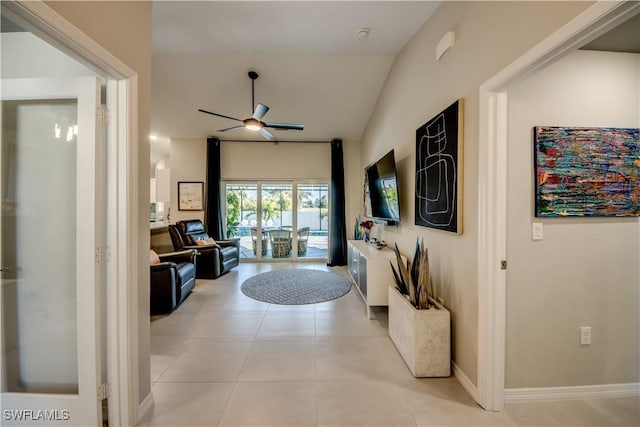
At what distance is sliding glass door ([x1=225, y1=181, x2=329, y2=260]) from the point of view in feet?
19.5

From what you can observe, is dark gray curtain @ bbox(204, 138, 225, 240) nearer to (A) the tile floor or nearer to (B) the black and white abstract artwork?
(A) the tile floor

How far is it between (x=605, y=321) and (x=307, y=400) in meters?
2.12

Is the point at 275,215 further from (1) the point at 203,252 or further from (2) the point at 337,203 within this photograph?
(1) the point at 203,252

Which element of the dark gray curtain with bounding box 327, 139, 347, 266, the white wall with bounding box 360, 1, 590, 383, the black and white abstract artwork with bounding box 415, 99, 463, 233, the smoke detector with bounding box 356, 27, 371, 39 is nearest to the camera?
the white wall with bounding box 360, 1, 590, 383

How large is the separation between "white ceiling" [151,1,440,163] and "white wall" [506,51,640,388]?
1392mm

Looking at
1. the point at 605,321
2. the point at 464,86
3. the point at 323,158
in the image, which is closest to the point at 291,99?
the point at 323,158

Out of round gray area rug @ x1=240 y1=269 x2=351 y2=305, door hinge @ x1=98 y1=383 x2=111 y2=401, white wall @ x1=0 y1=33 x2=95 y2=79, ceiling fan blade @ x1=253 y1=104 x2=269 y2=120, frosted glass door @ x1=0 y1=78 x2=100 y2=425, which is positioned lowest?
round gray area rug @ x1=240 y1=269 x2=351 y2=305

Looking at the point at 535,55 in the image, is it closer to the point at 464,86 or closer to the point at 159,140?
the point at 464,86

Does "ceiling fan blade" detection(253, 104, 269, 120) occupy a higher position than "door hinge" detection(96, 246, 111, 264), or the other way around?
"ceiling fan blade" detection(253, 104, 269, 120)

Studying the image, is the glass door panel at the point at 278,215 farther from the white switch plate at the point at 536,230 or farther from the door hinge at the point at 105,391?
the white switch plate at the point at 536,230

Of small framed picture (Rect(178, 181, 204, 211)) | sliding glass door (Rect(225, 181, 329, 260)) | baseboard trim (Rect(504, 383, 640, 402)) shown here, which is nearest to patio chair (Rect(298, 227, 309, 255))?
sliding glass door (Rect(225, 181, 329, 260))

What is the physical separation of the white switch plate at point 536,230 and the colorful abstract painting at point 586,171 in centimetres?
7

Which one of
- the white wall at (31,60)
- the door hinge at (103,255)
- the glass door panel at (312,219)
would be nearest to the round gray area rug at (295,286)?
the glass door panel at (312,219)

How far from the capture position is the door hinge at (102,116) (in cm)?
138
